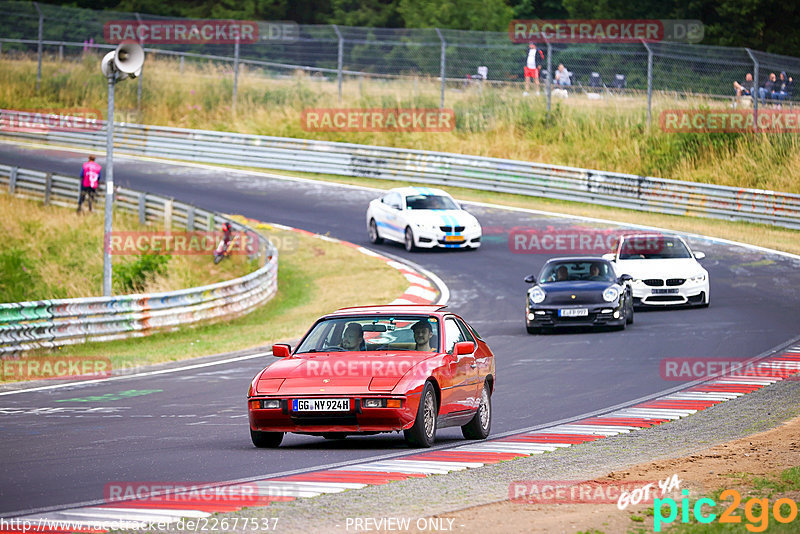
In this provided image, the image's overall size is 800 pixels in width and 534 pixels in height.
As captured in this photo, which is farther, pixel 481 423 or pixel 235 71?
pixel 235 71

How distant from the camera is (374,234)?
31969 mm

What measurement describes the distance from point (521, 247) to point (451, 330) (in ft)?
63.7

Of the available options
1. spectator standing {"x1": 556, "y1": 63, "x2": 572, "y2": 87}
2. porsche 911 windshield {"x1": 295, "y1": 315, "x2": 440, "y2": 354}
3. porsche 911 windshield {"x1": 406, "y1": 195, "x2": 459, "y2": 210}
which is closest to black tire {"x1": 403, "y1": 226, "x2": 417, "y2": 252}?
A: porsche 911 windshield {"x1": 406, "y1": 195, "x2": 459, "y2": 210}

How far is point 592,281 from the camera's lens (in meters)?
21.1

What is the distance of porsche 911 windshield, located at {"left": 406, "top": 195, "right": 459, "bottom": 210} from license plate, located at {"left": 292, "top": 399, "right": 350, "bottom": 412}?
2052 cm

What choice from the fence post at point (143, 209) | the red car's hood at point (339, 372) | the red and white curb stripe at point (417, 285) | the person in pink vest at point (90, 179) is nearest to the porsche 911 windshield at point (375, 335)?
the red car's hood at point (339, 372)

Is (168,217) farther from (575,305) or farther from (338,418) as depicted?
(338,418)

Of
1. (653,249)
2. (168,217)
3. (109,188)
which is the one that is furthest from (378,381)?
(168,217)

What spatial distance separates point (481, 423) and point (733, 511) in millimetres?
4537

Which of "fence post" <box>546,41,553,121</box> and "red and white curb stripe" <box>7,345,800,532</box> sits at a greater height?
"fence post" <box>546,41,553,121</box>

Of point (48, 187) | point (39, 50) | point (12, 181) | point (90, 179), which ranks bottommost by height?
point (12, 181)

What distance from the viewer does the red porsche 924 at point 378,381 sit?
33.7 feet

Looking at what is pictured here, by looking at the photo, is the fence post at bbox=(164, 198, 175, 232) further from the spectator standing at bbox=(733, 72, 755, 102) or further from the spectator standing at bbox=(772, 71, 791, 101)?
the spectator standing at bbox=(772, 71, 791, 101)

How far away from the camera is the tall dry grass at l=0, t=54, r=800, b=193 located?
38.2m
